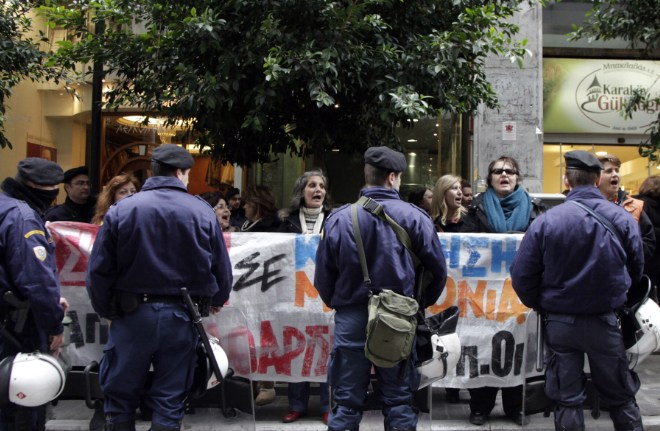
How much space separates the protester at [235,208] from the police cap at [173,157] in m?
3.15

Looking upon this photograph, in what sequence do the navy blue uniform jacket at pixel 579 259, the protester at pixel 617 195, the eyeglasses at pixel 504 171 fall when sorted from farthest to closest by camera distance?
the protester at pixel 617 195
the eyeglasses at pixel 504 171
the navy blue uniform jacket at pixel 579 259

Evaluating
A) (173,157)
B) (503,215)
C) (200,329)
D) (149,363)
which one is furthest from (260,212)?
(149,363)

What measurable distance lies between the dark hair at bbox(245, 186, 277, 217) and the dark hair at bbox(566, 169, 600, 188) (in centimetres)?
325

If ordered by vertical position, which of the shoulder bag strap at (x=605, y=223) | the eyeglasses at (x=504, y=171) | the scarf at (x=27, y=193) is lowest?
the shoulder bag strap at (x=605, y=223)

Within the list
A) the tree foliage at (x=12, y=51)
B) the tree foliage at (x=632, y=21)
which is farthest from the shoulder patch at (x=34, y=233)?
the tree foliage at (x=632, y=21)

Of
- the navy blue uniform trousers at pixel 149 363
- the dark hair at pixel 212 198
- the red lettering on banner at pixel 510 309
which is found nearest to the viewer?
the navy blue uniform trousers at pixel 149 363

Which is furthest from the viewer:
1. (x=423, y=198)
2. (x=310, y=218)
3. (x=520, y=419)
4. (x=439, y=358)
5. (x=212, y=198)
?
(x=423, y=198)

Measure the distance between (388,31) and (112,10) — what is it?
2617 mm

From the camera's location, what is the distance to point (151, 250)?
13.4ft

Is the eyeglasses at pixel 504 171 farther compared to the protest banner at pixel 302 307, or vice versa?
the eyeglasses at pixel 504 171

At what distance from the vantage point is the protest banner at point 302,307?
579 cm

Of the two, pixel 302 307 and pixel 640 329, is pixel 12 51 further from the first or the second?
pixel 640 329

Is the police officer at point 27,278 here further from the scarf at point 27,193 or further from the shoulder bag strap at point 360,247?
the shoulder bag strap at point 360,247

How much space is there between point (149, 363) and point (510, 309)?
305 cm
